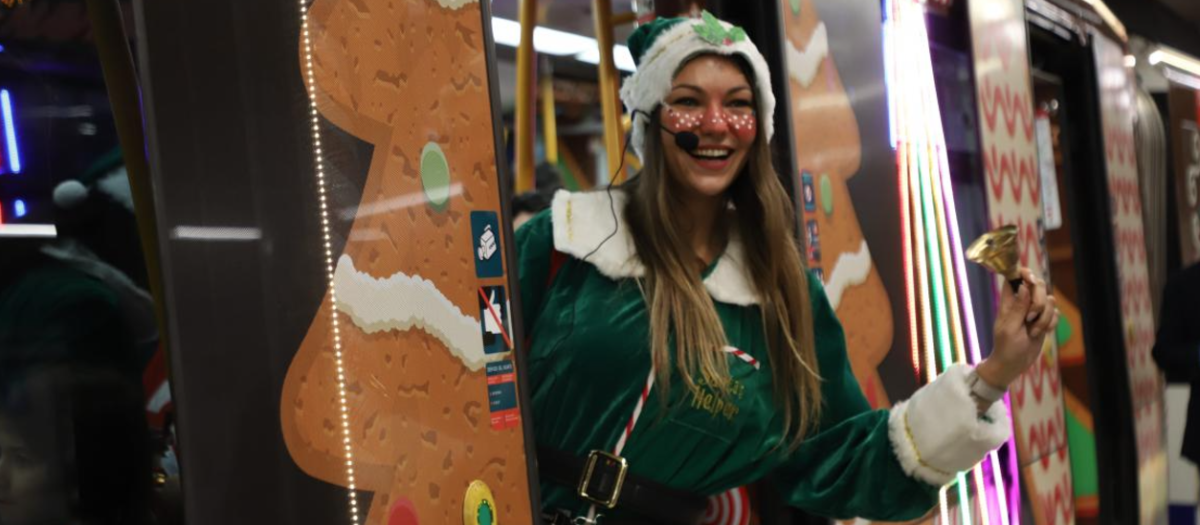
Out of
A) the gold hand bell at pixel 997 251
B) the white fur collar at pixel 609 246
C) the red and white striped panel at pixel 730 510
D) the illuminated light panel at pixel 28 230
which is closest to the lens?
the illuminated light panel at pixel 28 230

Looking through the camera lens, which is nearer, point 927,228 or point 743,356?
point 743,356

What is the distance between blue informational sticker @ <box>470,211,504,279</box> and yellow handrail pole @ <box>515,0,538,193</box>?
4.91 feet

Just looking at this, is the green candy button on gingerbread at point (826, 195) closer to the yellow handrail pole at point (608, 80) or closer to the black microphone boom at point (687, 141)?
the yellow handrail pole at point (608, 80)

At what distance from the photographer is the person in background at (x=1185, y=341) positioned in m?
4.01


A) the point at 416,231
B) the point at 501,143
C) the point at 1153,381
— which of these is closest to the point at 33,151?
the point at 416,231

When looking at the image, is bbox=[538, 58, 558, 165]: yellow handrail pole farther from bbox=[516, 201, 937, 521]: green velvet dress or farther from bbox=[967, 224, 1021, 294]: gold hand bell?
bbox=[967, 224, 1021, 294]: gold hand bell

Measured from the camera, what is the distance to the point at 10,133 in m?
1.38

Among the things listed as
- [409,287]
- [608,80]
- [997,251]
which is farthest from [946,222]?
[409,287]

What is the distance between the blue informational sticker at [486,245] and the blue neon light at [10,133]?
0.54 metres

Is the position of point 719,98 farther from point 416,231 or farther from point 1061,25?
point 1061,25

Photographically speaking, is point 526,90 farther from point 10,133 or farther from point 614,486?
point 10,133

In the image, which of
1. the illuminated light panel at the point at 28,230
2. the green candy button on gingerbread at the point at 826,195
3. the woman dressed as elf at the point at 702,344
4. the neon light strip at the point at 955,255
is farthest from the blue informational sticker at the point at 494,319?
the neon light strip at the point at 955,255

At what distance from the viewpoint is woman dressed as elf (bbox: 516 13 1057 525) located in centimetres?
191

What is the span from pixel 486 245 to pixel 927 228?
1.90m
